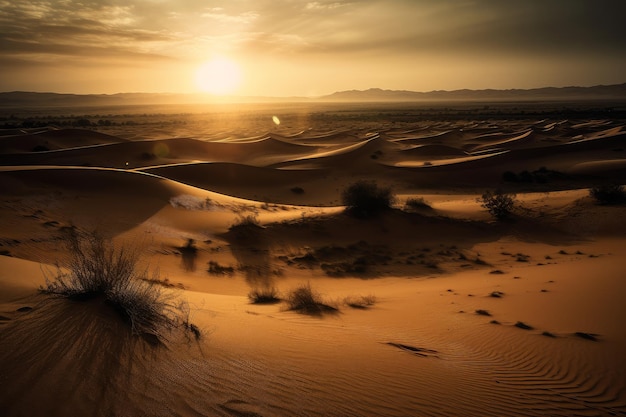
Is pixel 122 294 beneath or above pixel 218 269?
above

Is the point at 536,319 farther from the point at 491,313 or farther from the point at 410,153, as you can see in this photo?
the point at 410,153

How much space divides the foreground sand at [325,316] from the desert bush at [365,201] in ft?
1.77

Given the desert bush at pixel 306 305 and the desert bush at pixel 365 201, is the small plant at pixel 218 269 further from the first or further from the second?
the desert bush at pixel 365 201

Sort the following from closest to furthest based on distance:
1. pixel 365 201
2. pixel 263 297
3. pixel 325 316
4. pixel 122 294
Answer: pixel 122 294, pixel 325 316, pixel 263 297, pixel 365 201

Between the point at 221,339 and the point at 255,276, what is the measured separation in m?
6.16

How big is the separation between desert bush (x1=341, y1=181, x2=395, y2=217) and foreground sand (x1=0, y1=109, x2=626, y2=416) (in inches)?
21.2

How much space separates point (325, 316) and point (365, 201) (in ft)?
35.6

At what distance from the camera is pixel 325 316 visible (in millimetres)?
6848

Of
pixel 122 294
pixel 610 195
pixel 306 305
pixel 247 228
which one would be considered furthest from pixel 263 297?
pixel 610 195

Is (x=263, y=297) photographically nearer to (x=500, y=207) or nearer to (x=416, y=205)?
(x=416, y=205)

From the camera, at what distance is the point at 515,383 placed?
471 cm

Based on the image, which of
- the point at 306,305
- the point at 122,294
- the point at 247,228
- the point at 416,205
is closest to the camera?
the point at 122,294

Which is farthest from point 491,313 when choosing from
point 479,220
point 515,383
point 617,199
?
point 617,199

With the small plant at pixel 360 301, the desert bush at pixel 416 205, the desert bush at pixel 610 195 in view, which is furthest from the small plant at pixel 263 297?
the desert bush at pixel 610 195
